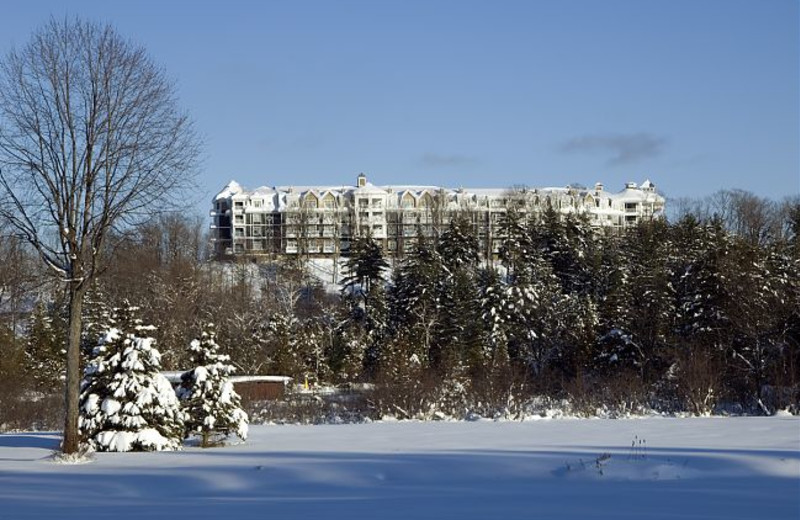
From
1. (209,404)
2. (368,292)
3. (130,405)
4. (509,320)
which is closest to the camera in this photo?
(130,405)

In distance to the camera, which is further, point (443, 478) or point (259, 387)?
point (259, 387)

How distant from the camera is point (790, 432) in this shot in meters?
15.5

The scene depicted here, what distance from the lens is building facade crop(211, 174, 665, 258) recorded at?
8569 cm

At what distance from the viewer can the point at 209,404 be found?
18.0 meters

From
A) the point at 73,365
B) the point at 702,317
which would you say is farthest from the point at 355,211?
the point at 73,365

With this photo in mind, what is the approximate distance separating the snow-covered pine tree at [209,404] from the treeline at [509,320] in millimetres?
7791

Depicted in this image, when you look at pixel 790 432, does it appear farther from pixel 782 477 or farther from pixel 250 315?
pixel 250 315

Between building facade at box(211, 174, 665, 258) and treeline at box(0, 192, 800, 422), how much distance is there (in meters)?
17.8

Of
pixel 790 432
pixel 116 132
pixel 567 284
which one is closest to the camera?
pixel 790 432

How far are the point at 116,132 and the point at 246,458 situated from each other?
665cm

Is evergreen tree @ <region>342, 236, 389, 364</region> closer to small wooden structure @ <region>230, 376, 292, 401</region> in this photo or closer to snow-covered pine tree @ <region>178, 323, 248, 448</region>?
small wooden structure @ <region>230, 376, 292, 401</region>

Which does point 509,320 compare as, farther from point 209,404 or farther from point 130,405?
point 130,405

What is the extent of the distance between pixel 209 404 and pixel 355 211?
70.9 metres

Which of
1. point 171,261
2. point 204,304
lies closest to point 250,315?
point 204,304
